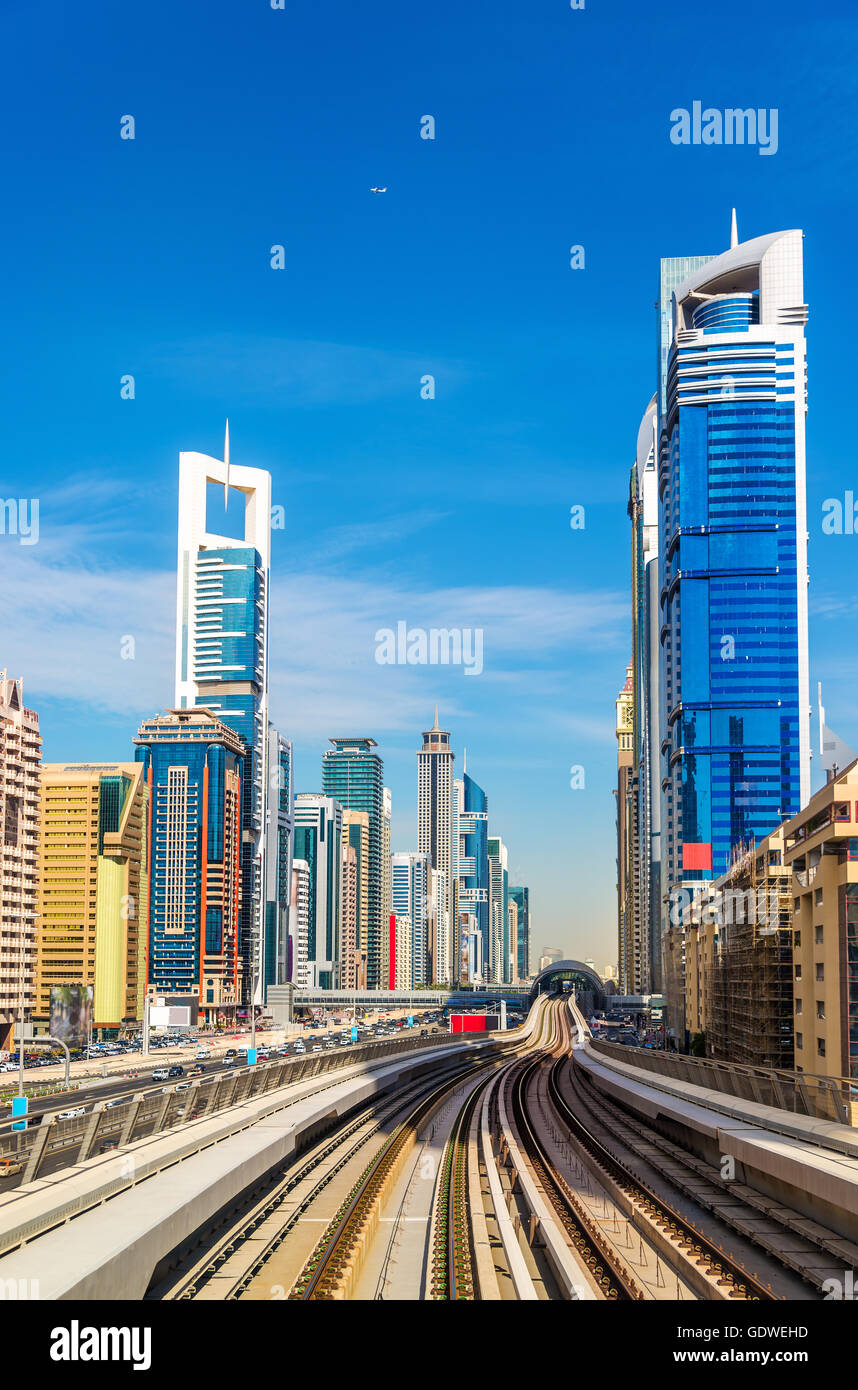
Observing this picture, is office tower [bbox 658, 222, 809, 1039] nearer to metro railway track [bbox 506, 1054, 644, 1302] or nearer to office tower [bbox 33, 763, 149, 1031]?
office tower [bbox 33, 763, 149, 1031]

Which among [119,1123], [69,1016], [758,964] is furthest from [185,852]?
[119,1123]

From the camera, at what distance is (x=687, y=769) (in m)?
149

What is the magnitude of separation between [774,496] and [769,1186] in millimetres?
138595

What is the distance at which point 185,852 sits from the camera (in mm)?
189125

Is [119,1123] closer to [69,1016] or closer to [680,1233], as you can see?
[680,1233]

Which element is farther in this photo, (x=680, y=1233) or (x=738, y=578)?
(x=738, y=578)

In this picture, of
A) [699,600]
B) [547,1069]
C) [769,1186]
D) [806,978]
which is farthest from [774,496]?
[769,1186]

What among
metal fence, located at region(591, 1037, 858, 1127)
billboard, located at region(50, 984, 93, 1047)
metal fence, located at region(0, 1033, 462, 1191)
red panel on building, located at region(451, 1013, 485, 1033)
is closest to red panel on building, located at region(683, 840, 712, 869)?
red panel on building, located at region(451, 1013, 485, 1033)

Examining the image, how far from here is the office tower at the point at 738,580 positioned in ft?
479

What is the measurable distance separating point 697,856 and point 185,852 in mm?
83066

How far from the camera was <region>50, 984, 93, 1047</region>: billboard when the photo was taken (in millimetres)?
99688

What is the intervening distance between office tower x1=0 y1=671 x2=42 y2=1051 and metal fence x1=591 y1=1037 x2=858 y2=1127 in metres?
84.9

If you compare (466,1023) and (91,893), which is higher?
(91,893)
